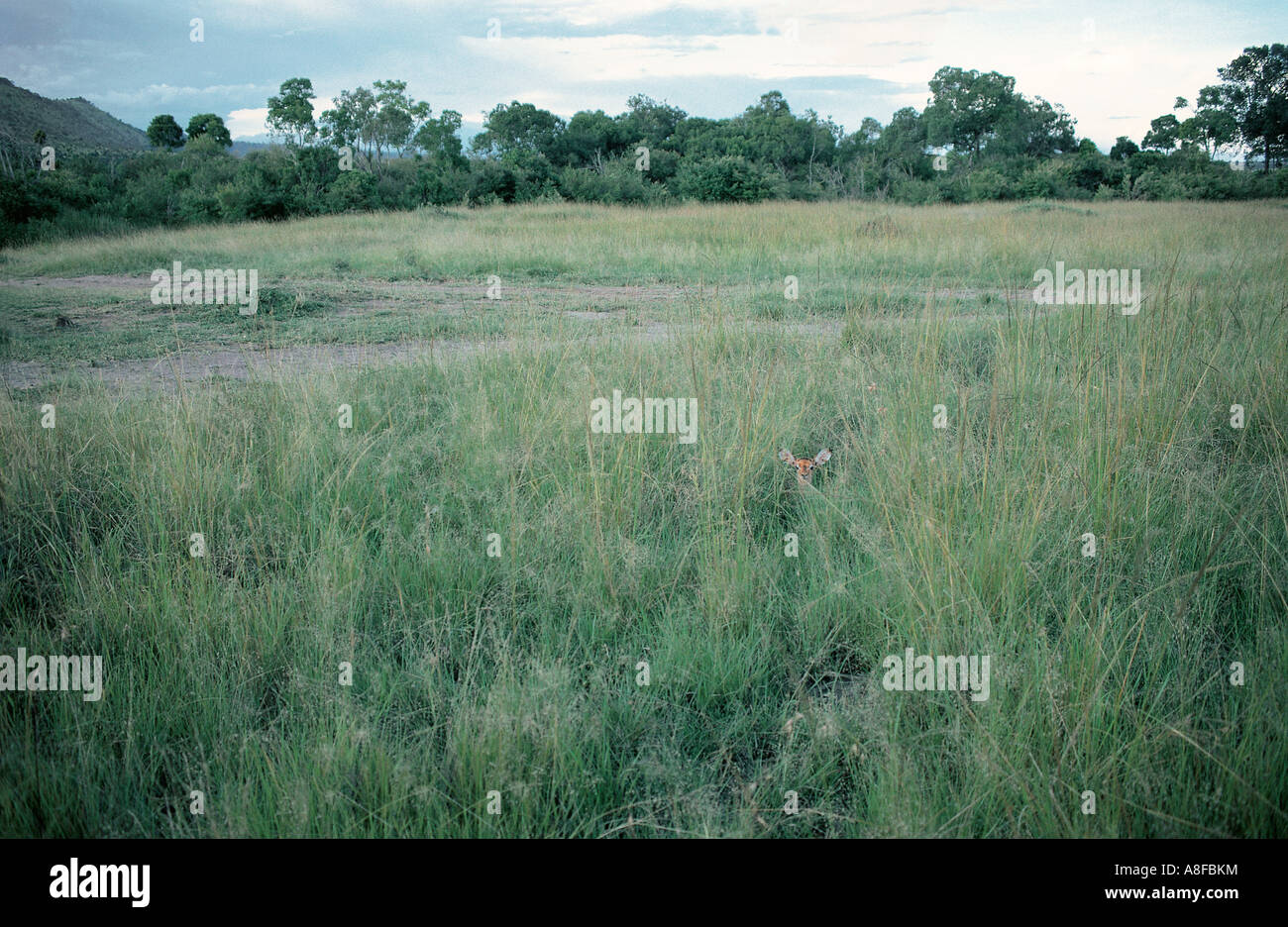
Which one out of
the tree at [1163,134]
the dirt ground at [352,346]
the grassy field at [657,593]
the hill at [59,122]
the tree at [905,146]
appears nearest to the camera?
the grassy field at [657,593]

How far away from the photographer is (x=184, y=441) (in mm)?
3373

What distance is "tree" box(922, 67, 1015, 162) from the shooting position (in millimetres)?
28812

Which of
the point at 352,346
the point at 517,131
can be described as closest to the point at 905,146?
the point at 517,131

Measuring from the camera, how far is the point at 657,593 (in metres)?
2.69

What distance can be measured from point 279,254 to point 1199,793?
513 inches

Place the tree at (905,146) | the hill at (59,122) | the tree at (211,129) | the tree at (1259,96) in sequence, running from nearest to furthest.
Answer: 1. the tree at (1259,96)
2. the hill at (59,122)
3. the tree at (905,146)
4. the tree at (211,129)

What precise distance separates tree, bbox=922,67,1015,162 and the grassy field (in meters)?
28.4

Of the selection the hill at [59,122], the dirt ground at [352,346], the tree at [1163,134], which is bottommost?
the dirt ground at [352,346]

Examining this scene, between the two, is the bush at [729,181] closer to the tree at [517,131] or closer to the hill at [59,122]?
the tree at [517,131]

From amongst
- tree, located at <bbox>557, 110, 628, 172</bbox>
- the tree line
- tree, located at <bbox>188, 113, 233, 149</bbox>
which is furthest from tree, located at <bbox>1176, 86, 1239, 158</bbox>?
tree, located at <bbox>188, 113, 233, 149</bbox>

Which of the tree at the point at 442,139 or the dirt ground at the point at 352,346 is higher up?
the tree at the point at 442,139

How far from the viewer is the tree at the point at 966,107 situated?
1134 inches

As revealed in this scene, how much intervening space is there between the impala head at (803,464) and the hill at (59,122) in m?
13.7

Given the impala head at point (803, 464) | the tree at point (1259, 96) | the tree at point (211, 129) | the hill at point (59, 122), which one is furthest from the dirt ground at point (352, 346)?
the tree at point (211, 129)
